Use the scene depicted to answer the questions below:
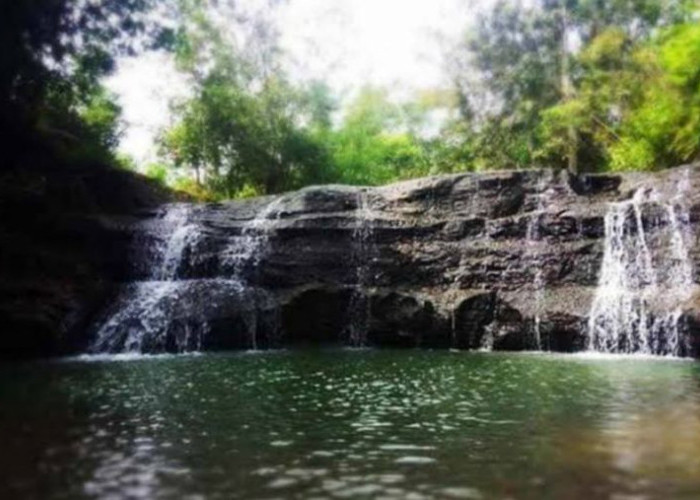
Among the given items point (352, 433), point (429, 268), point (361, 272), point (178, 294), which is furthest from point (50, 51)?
point (352, 433)

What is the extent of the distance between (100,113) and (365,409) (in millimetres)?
20698

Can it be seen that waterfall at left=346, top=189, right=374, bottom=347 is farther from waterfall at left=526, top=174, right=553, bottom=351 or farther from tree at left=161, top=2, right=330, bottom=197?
tree at left=161, top=2, right=330, bottom=197

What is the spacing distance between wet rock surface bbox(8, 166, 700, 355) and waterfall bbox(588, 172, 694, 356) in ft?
0.37

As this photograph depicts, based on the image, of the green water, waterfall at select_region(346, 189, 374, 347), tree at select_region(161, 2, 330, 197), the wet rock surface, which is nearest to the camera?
the green water

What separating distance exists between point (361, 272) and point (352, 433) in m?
11.9

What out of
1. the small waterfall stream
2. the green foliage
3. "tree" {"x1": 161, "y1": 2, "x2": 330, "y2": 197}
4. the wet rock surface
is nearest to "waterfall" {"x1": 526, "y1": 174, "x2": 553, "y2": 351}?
the wet rock surface

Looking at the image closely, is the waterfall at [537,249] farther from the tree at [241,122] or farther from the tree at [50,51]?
the tree at [241,122]

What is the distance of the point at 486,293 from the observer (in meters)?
17.6

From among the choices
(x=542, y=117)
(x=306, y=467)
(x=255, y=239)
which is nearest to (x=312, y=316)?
(x=255, y=239)

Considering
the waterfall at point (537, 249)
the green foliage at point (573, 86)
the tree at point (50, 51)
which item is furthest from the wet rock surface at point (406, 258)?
the green foliage at point (573, 86)

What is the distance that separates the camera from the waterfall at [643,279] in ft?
51.0

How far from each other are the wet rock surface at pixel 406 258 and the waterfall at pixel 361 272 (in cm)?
3

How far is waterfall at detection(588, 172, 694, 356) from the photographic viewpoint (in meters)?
15.5

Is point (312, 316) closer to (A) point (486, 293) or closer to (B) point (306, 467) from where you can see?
(A) point (486, 293)
